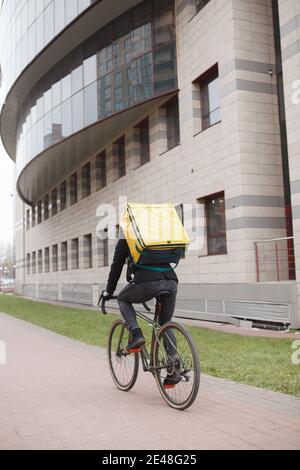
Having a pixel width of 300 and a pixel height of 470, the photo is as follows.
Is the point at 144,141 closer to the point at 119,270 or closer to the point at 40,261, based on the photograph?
the point at 119,270

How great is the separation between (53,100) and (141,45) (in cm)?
718

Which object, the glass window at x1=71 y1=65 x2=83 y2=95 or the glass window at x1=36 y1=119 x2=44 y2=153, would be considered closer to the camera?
the glass window at x1=71 y1=65 x2=83 y2=95

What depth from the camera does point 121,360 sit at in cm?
626

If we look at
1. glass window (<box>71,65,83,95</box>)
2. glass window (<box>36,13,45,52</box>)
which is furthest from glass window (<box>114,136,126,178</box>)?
glass window (<box>36,13,45,52</box>)

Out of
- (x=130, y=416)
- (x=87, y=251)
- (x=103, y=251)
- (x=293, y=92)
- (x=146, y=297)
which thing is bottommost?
(x=130, y=416)

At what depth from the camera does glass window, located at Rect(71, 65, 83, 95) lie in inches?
872

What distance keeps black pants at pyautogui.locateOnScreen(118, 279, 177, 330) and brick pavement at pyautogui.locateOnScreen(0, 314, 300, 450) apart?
0.90 metres

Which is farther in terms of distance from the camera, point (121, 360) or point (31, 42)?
point (31, 42)

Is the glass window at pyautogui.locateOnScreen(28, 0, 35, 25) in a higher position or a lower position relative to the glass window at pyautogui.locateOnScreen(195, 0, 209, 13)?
higher

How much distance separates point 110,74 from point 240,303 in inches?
424

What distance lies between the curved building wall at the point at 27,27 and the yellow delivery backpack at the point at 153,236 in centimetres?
1707

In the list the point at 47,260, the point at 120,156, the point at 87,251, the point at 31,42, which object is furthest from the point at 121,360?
the point at 47,260

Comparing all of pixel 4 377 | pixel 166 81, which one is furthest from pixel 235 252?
pixel 4 377

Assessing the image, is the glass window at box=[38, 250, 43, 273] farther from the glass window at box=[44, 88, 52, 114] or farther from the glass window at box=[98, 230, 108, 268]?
the glass window at box=[44, 88, 52, 114]
